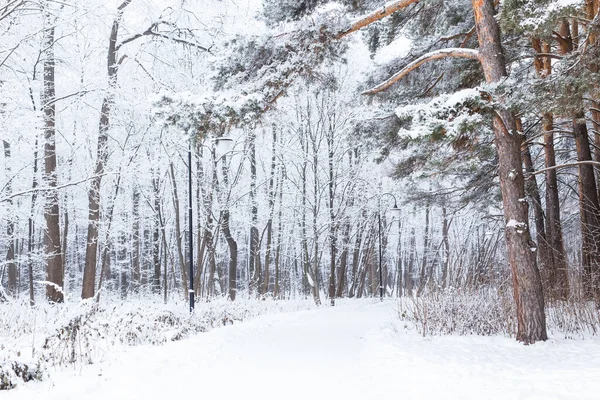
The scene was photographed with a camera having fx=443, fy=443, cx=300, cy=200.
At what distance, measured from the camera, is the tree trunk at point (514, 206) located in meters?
6.54

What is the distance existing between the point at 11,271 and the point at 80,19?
54.1 ft

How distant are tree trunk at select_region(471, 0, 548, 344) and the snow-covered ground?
0.42m

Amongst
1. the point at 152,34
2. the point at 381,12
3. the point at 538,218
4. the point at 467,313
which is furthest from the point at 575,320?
the point at 152,34

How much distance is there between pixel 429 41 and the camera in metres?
9.66

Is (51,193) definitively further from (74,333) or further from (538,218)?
(538,218)

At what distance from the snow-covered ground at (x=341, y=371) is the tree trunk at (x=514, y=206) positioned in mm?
421

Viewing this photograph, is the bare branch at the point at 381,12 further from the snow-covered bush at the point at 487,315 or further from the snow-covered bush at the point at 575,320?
the snow-covered bush at the point at 575,320

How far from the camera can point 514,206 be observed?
6723mm

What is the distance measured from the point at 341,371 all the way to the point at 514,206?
3.59 m

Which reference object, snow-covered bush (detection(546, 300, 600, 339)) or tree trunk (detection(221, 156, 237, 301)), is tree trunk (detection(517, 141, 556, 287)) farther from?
tree trunk (detection(221, 156, 237, 301))

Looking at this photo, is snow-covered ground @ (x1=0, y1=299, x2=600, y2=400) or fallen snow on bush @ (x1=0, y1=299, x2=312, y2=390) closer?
snow-covered ground @ (x1=0, y1=299, x2=600, y2=400)

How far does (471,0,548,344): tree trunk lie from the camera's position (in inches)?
257

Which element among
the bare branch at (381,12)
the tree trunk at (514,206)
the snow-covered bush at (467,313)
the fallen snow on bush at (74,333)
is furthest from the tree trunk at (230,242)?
the tree trunk at (514,206)

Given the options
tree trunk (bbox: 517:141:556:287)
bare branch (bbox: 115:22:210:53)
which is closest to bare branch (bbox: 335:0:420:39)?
tree trunk (bbox: 517:141:556:287)
